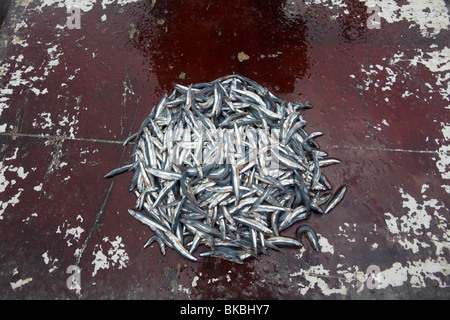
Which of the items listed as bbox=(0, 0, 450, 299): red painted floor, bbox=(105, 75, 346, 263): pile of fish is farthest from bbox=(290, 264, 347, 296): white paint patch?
bbox=(105, 75, 346, 263): pile of fish

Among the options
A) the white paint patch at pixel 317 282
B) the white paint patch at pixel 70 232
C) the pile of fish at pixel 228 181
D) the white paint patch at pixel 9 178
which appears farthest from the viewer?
the white paint patch at pixel 9 178

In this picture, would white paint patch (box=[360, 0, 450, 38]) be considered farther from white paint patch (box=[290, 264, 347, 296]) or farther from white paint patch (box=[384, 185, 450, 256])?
white paint patch (box=[290, 264, 347, 296])

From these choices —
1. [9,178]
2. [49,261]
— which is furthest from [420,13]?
[9,178]

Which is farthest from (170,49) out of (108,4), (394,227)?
(394,227)

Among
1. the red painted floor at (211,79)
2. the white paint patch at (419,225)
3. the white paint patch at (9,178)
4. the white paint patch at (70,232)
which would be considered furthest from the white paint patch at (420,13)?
the white paint patch at (9,178)

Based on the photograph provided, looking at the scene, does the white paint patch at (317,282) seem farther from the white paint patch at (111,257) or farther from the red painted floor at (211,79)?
the white paint patch at (111,257)

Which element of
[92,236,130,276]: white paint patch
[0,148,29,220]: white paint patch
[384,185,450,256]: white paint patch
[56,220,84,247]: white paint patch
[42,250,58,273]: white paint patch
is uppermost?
[384,185,450,256]: white paint patch

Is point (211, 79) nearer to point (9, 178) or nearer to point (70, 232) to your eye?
point (70, 232)
